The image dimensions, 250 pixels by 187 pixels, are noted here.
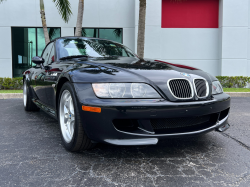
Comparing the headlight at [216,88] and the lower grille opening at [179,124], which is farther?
the headlight at [216,88]

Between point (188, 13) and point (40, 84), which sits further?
point (188, 13)

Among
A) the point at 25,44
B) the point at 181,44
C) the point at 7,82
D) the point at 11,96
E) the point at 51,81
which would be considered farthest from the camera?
the point at 25,44

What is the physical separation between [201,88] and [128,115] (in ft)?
2.88

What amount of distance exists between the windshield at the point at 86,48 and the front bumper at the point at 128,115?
142cm

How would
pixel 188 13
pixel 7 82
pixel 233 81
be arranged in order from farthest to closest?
1. pixel 188 13
2. pixel 233 81
3. pixel 7 82

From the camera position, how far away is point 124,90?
220cm

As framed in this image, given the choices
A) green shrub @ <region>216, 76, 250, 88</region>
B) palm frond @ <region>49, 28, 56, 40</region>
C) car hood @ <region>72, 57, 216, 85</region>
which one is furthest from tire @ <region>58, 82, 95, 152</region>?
palm frond @ <region>49, 28, 56, 40</region>

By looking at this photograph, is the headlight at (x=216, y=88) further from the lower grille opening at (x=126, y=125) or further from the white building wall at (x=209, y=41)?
the white building wall at (x=209, y=41)

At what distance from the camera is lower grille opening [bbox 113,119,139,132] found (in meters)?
2.18

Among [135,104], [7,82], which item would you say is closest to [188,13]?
→ [7,82]

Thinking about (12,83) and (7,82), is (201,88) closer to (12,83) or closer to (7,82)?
(12,83)

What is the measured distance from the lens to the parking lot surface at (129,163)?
196 cm

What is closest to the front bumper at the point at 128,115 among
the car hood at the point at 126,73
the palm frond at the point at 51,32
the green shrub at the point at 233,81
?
the car hood at the point at 126,73

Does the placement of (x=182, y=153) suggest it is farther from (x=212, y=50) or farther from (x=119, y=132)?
(x=212, y=50)
